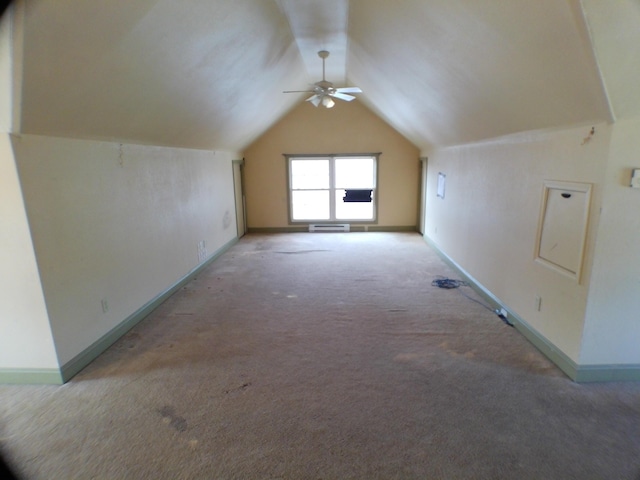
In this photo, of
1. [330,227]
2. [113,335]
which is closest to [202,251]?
[113,335]

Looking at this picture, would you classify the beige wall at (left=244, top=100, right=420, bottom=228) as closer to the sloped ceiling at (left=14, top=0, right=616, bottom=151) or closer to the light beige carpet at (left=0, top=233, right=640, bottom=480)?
the sloped ceiling at (left=14, top=0, right=616, bottom=151)

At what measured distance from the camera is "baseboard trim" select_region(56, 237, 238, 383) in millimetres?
2576

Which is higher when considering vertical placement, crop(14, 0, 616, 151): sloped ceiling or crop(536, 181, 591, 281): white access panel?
crop(14, 0, 616, 151): sloped ceiling

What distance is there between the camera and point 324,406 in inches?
88.6

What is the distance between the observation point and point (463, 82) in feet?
9.96

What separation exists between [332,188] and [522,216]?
5091 mm

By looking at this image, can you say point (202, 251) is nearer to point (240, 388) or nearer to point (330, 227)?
point (240, 388)

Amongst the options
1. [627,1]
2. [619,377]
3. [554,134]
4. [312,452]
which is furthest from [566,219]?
[312,452]

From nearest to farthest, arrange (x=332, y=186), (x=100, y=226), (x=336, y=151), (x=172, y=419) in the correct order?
1. (x=172, y=419)
2. (x=100, y=226)
3. (x=336, y=151)
4. (x=332, y=186)

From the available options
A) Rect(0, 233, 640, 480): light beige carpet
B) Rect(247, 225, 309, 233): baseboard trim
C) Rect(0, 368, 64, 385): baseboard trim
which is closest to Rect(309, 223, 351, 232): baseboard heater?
Rect(247, 225, 309, 233): baseboard trim

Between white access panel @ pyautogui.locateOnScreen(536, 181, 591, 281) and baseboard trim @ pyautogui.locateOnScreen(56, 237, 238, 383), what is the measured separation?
382 centimetres

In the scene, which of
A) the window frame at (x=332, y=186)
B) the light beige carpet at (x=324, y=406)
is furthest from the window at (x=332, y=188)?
the light beige carpet at (x=324, y=406)

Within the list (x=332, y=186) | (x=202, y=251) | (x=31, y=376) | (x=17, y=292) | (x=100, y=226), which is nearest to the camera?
(x=17, y=292)

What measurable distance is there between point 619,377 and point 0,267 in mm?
4463
